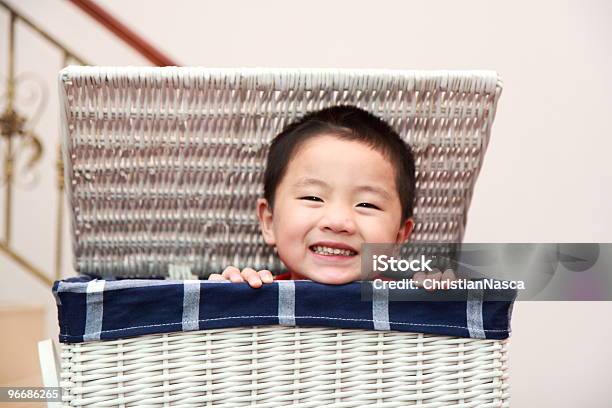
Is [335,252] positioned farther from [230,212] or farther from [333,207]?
[230,212]

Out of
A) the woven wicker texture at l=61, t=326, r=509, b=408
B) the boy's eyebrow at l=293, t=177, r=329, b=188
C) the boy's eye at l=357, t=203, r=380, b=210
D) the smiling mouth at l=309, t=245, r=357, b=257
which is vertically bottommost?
the woven wicker texture at l=61, t=326, r=509, b=408

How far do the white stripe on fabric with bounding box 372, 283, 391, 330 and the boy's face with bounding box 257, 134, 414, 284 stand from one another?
137mm

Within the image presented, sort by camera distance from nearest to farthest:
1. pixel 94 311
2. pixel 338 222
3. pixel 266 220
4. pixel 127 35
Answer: pixel 94 311, pixel 338 222, pixel 266 220, pixel 127 35

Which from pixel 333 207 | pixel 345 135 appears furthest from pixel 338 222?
pixel 345 135

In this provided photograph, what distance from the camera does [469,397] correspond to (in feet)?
2.21

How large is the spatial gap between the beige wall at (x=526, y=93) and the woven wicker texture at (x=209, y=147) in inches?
32.4

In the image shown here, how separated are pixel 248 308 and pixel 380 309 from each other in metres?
0.14

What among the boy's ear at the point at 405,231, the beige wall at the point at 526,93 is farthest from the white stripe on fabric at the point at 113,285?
the beige wall at the point at 526,93

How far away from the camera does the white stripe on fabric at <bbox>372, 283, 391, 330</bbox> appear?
659 millimetres

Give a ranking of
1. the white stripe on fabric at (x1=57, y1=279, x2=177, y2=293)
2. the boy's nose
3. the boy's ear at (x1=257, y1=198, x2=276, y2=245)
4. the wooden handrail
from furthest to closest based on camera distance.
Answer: the wooden handrail
the boy's ear at (x1=257, y1=198, x2=276, y2=245)
the boy's nose
the white stripe on fabric at (x1=57, y1=279, x2=177, y2=293)

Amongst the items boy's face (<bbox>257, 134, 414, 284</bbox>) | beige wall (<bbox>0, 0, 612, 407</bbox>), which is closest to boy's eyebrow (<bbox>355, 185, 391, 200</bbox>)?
boy's face (<bbox>257, 134, 414, 284</bbox>)

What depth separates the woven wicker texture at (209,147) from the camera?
0.80 m

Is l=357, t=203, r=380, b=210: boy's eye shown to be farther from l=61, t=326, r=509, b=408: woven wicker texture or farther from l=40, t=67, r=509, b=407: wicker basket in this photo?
l=61, t=326, r=509, b=408: woven wicker texture

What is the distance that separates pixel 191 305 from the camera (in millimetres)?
652
